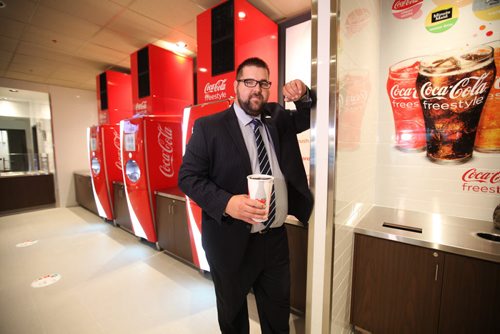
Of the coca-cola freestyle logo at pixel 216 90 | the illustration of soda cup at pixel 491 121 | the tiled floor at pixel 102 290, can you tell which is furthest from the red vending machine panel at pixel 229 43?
the tiled floor at pixel 102 290

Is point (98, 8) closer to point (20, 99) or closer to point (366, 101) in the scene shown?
point (366, 101)

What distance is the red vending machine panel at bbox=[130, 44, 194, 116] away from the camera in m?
3.59

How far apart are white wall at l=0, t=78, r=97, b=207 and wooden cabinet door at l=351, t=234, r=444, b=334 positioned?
23.7 feet

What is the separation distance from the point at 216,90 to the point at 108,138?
9.79ft

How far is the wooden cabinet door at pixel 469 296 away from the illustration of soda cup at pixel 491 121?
36.4 inches

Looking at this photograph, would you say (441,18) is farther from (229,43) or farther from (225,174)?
(225,174)

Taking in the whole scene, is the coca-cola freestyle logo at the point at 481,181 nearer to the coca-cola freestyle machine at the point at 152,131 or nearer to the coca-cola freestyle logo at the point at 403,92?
the coca-cola freestyle logo at the point at 403,92

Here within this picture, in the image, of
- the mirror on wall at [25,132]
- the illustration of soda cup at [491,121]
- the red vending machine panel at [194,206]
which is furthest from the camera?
the mirror on wall at [25,132]

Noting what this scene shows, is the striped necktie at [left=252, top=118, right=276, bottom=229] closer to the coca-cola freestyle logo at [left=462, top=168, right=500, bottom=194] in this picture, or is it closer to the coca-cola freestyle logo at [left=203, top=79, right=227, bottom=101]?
the coca-cola freestyle logo at [left=203, top=79, right=227, bottom=101]

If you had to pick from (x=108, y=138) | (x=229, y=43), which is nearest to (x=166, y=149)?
(x=229, y=43)

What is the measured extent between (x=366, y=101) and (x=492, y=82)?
892 mm

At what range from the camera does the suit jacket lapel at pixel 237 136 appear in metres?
1.26

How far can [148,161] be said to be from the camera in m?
3.24

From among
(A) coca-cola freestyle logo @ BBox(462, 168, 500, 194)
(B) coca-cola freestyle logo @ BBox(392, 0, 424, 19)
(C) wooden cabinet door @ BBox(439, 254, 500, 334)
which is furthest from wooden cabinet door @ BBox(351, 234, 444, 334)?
(B) coca-cola freestyle logo @ BBox(392, 0, 424, 19)
